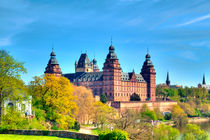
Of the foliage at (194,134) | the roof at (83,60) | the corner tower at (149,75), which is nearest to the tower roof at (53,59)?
the roof at (83,60)

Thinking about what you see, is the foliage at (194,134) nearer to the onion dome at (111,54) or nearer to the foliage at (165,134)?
the foliage at (165,134)

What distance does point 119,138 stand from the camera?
846 inches

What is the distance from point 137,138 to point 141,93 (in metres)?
92.8

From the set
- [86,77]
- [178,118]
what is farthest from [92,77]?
[178,118]

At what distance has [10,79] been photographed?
32.4 m

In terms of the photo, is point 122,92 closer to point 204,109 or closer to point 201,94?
point 204,109

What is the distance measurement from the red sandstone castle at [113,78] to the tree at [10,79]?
73.8m

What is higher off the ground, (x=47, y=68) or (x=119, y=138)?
(x=47, y=68)

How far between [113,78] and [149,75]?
2587 centimetres

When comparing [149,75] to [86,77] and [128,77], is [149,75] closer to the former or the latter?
[128,77]

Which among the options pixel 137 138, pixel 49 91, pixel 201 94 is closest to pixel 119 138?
pixel 137 138

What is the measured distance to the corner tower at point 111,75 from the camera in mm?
106688

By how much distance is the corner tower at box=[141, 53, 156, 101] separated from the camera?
128m

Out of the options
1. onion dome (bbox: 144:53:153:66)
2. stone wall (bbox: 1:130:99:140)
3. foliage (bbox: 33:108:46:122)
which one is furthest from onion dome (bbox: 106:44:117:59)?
stone wall (bbox: 1:130:99:140)
